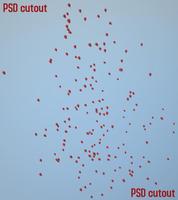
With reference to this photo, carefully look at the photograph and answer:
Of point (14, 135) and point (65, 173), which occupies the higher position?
point (14, 135)

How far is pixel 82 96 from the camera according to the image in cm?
183

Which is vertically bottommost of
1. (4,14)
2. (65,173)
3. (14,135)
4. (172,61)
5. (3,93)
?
(65,173)

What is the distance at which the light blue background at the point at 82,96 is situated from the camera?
1.81 meters

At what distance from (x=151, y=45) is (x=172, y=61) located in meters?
0.13

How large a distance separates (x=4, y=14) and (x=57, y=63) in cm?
34

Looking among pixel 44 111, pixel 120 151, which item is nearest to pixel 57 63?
pixel 44 111

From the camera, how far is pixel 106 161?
1.84m

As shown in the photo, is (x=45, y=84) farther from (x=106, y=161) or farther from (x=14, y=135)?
(x=106, y=161)

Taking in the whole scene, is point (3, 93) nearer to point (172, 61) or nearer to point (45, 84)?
point (45, 84)

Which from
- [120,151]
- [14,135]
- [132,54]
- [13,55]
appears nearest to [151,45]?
[132,54]

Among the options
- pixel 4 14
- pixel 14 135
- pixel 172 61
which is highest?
pixel 4 14

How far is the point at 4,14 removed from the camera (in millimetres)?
1807

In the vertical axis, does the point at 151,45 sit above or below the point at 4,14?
below

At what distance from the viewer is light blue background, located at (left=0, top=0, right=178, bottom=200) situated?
1.81 metres
